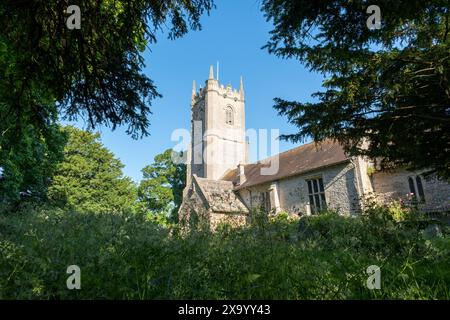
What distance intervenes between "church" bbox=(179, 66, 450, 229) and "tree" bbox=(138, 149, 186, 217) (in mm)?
2778

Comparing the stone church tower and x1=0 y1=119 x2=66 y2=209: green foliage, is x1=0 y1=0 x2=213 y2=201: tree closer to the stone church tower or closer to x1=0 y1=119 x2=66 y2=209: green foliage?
x1=0 y1=119 x2=66 y2=209: green foliage

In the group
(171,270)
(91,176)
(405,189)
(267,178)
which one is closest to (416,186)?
(405,189)

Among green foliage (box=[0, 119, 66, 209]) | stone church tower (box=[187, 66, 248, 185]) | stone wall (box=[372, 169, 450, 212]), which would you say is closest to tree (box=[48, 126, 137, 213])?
green foliage (box=[0, 119, 66, 209])

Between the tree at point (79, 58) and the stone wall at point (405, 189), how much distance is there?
1256 centimetres

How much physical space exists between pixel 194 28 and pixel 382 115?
13.8ft

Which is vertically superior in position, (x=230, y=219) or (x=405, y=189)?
(x=405, y=189)

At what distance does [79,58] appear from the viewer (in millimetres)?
4379

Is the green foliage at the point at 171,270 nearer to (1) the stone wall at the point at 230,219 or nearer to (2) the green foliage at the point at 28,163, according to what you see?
(1) the stone wall at the point at 230,219

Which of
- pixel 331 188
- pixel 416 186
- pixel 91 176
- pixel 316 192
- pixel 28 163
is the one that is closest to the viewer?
pixel 28 163

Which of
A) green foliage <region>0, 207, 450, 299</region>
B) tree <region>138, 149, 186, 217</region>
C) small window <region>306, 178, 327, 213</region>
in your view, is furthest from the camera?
tree <region>138, 149, 186, 217</region>

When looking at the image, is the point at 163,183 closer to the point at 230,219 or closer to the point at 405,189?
the point at 405,189

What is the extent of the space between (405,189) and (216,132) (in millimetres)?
25367

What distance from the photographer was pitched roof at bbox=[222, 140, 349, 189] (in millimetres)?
18797

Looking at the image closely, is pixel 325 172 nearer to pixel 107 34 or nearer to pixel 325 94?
pixel 325 94
